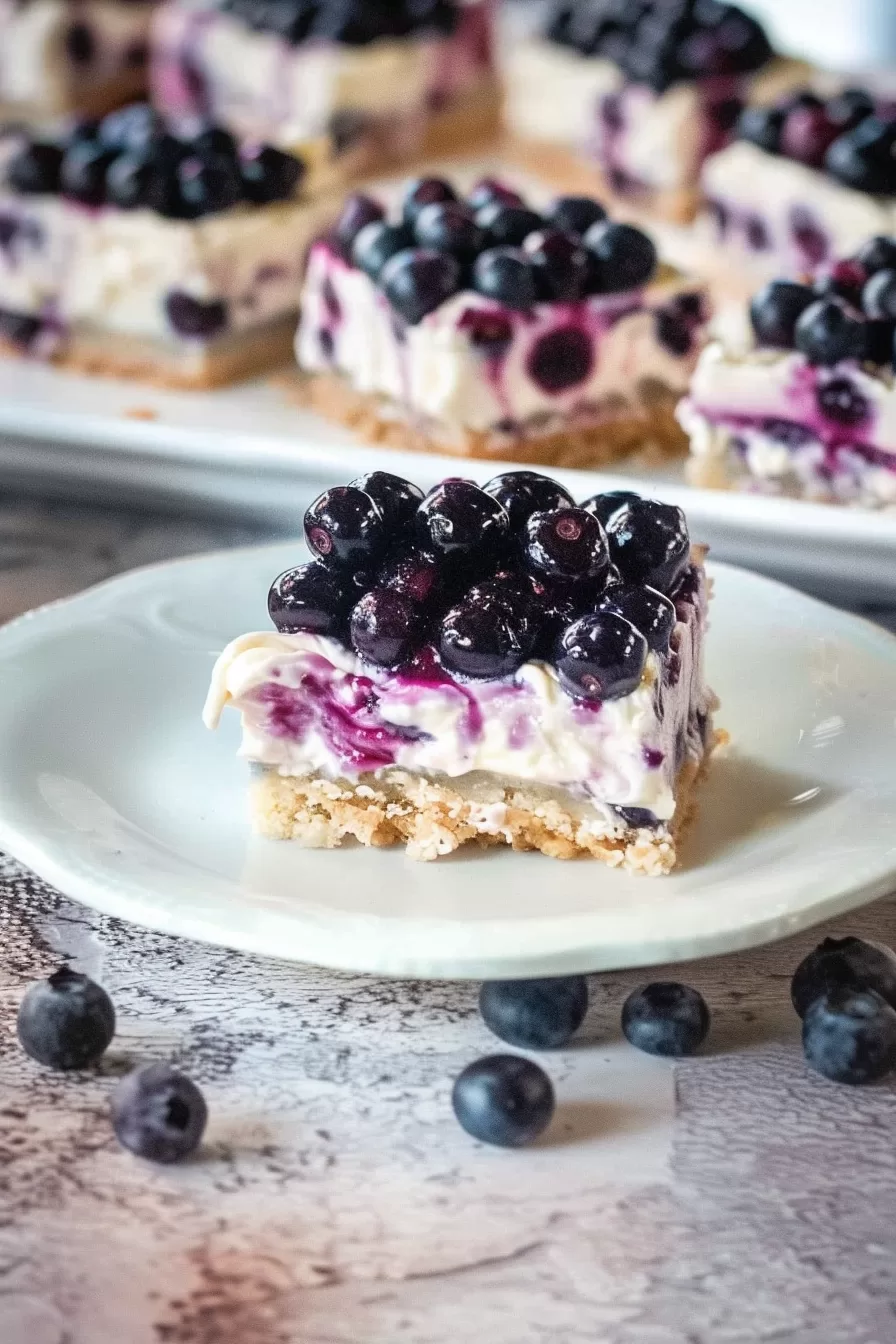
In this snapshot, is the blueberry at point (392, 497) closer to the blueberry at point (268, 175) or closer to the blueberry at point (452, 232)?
the blueberry at point (452, 232)

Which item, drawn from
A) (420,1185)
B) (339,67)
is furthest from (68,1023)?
(339,67)

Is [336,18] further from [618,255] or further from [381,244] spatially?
[618,255]

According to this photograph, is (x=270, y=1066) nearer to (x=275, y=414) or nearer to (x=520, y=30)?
(x=275, y=414)

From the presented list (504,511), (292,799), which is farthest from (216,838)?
(504,511)

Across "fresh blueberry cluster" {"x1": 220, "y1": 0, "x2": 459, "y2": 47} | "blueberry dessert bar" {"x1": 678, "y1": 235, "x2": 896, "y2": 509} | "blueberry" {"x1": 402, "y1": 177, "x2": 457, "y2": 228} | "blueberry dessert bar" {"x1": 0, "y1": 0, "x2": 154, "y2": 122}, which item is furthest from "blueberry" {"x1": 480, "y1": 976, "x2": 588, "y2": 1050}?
"blueberry dessert bar" {"x1": 0, "y1": 0, "x2": 154, "y2": 122}

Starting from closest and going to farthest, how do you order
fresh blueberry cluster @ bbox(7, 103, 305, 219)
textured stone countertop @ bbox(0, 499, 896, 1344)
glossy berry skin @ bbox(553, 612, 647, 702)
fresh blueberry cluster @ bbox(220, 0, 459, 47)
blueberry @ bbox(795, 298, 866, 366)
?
textured stone countertop @ bbox(0, 499, 896, 1344), glossy berry skin @ bbox(553, 612, 647, 702), blueberry @ bbox(795, 298, 866, 366), fresh blueberry cluster @ bbox(7, 103, 305, 219), fresh blueberry cluster @ bbox(220, 0, 459, 47)

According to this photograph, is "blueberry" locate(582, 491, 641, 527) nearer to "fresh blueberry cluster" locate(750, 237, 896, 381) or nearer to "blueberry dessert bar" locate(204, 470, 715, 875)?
"blueberry dessert bar" locate(204, 470, 715, 875)

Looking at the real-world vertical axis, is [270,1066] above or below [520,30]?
below
